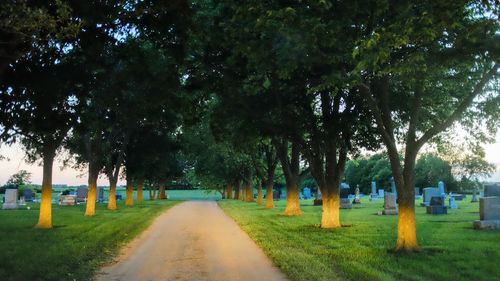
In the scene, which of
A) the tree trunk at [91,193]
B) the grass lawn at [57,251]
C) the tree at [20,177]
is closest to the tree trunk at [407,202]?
the grass lawn at [57,251]

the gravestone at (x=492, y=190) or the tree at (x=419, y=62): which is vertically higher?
the tree at (x=419, y=62)

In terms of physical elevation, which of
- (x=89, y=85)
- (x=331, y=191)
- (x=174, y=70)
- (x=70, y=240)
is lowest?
(x=70, y=240)

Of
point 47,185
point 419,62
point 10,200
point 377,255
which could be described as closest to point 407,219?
point 377,255

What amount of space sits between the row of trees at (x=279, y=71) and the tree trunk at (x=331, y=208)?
44mm

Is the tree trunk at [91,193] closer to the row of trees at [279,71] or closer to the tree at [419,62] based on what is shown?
the row of trees at [279,71]

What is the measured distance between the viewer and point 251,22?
11.4 m

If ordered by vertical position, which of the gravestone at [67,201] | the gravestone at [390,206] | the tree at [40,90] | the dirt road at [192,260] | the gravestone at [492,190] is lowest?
the gravestone at [67,201]

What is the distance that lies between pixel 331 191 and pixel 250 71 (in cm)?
622

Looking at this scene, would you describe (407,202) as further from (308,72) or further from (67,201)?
(67,201)

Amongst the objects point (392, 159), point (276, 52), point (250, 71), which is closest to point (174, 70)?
point (250, 71)

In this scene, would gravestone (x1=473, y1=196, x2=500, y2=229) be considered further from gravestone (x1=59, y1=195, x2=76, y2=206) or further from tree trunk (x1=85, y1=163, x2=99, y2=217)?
gravestone (x1=59, y1=195, x2=76, y2=206)

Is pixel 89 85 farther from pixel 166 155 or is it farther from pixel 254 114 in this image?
pixel 166 155

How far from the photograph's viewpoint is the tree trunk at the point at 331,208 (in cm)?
1964

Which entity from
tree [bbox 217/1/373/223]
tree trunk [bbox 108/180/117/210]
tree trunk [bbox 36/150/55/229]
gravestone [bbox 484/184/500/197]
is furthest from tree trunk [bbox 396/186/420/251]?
tree trunk [bbox 108/180/117/210]
